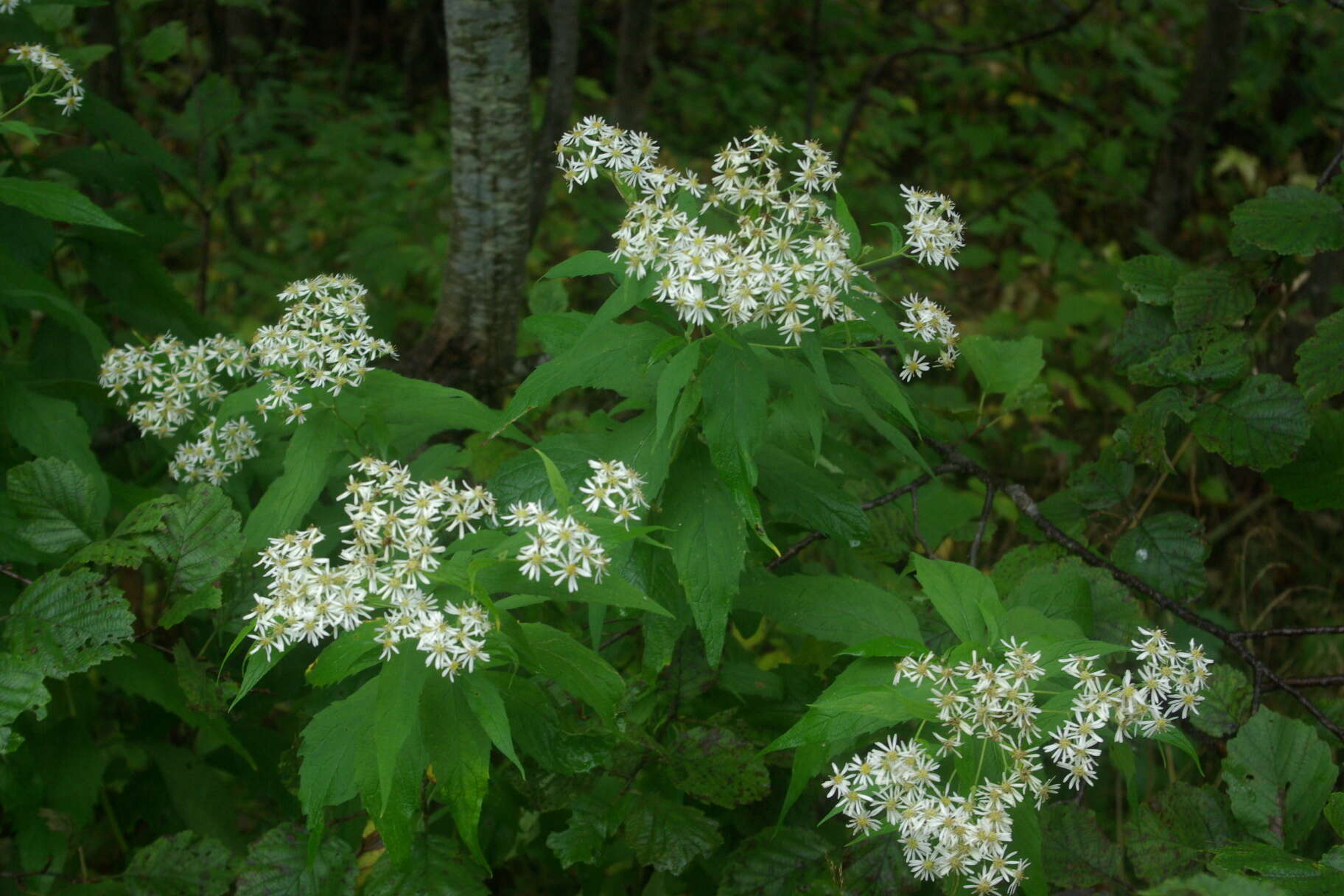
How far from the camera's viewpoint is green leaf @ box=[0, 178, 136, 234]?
2385mm

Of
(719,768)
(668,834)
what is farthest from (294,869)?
(719,768)

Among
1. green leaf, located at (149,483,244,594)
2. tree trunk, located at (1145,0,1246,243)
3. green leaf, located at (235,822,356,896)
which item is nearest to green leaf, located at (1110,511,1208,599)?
green leaf, located at (235,822,356,896)

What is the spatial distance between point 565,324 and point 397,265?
11.4ft

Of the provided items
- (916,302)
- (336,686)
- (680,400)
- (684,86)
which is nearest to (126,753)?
(336,686)

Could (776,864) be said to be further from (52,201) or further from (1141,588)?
(52,201)

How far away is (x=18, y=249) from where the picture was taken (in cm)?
282

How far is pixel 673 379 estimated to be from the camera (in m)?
1.73

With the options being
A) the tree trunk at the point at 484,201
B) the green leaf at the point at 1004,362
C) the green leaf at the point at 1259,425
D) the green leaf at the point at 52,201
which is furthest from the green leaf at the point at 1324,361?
the green leaf at the point at 52,201

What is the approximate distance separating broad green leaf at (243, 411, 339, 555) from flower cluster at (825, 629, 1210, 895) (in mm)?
1262

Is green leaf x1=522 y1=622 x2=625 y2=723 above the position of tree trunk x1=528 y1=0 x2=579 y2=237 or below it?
below

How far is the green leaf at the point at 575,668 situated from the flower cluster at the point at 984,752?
445 mm

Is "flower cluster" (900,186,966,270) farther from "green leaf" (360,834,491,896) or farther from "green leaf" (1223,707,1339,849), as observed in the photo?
"green leaf" (360,834,491,896)

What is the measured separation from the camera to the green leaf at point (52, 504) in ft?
7.47

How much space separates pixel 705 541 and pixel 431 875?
0.93 m
